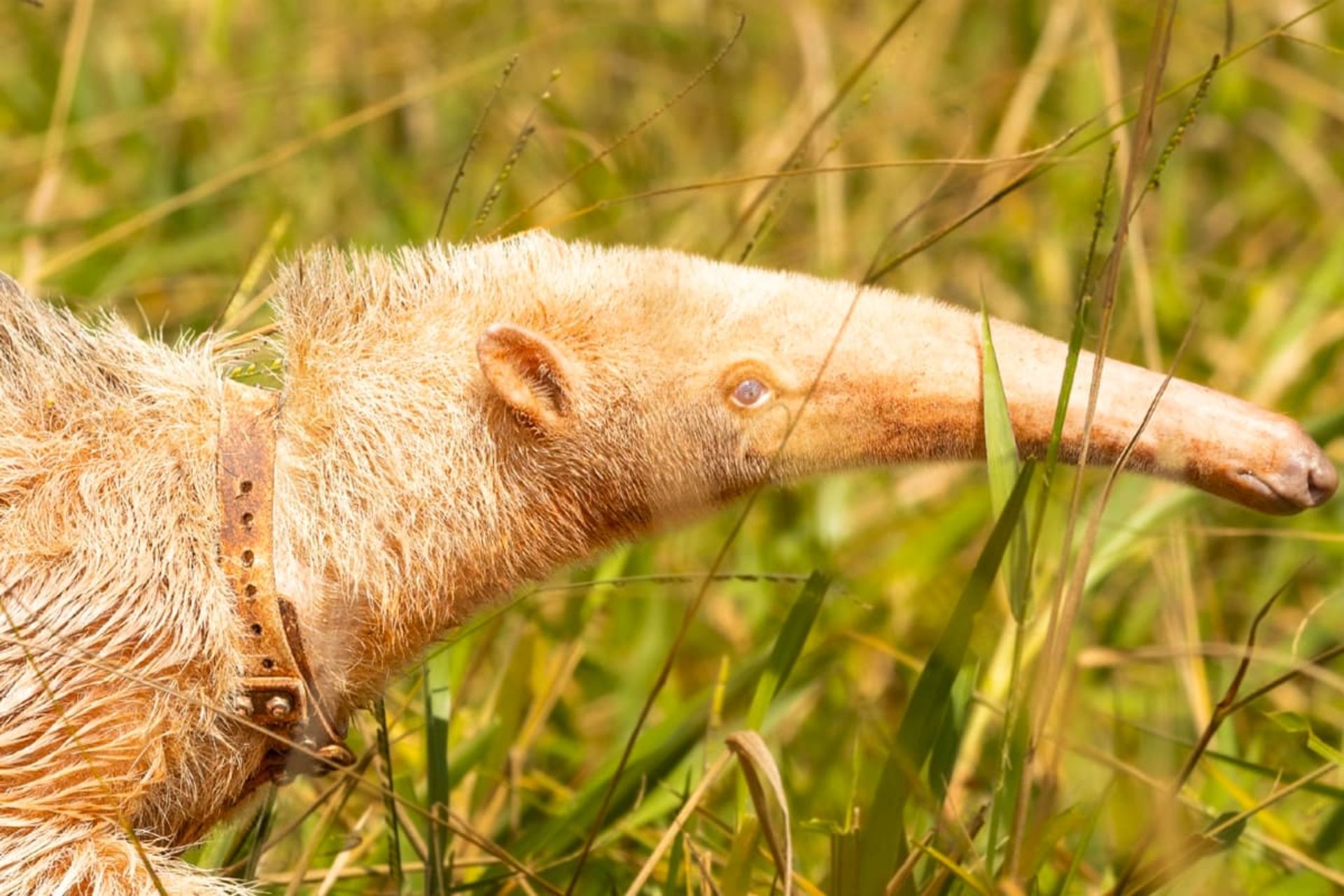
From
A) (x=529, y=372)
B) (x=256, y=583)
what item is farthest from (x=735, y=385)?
(x=256, y=583)

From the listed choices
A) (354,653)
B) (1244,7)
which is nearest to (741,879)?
(354,653)

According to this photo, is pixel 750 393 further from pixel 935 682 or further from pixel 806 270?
pixel 806 270

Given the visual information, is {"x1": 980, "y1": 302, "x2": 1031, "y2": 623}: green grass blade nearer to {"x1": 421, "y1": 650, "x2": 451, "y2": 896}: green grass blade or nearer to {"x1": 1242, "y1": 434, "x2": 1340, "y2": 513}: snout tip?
{"x1": 1242, "y1": 434, "x2": 1340, "y2": 513}: snout tip

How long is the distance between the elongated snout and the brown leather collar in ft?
2.83

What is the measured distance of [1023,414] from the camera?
2.51m

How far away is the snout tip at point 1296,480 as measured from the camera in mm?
2359

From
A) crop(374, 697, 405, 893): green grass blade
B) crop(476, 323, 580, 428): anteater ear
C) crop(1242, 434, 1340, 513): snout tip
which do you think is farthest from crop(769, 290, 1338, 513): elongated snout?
crop(374, 697, 405, 893): green grass blade

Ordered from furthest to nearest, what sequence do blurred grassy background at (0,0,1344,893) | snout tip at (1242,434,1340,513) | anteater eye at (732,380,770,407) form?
blurred grassy background at (0,0,1344,893) < anteater eye at (732,380,770,407) < snout tip at (1242,434,1340,513)

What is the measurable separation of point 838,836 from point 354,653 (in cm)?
85

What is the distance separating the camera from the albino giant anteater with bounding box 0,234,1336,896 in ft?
7.91

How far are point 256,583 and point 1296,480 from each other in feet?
5.27

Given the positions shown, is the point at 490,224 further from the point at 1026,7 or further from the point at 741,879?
the point at 741,879

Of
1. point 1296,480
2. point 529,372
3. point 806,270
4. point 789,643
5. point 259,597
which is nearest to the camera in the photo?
point 1296,480

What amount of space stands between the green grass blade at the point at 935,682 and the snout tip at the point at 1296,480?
349mm
